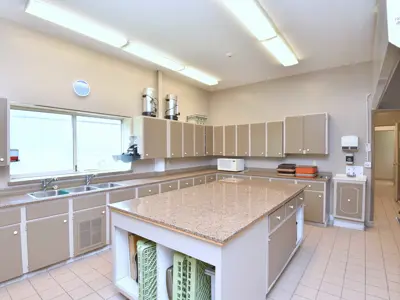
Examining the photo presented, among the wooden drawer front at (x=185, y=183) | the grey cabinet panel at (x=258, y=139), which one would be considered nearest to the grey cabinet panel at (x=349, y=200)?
the grey cabinet panel at (x=258, y=139)

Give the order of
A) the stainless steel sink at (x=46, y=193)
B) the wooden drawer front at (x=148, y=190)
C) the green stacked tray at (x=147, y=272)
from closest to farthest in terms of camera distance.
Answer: the green stacked tray at (x=147, y=272)
the stainless steel sink at (x=46, y=193)
the wooden drawer front at (x=148, y=190)

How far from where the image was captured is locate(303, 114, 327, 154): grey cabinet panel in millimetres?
4164

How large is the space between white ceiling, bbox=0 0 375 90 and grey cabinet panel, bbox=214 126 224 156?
1.74 meters

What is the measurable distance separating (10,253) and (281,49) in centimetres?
423

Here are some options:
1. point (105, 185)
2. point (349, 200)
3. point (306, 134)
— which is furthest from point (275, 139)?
point (105, 185)

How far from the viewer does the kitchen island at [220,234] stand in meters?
1.46

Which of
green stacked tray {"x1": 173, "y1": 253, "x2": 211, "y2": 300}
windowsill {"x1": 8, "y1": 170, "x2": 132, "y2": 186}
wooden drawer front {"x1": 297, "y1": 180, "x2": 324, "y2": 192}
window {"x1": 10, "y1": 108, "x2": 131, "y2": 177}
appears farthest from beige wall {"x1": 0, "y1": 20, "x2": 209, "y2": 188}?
wooden drawer front {"x1": 297, "y1": 180, "x2": 324, "y2": 192}

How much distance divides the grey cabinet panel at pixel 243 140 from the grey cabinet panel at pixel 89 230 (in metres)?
3.18

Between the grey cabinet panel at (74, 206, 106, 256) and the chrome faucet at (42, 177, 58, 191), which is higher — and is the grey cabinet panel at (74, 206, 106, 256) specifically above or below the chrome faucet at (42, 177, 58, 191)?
below

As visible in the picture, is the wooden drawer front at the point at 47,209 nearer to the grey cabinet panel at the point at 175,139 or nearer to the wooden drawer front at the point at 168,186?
the wooden drawer front at the point at 168,186

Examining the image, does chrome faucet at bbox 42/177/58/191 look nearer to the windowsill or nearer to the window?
the windowsill

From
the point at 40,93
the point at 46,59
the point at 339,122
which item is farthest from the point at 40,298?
the point at 339,122

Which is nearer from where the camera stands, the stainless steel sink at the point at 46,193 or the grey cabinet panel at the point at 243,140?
the stainless steel sink at the point at 46,193

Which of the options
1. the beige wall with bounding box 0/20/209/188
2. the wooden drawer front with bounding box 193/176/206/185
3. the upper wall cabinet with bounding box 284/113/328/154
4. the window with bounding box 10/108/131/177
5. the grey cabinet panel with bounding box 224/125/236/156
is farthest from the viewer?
the grey cabinet panel with bounding box 224/125/236/156
